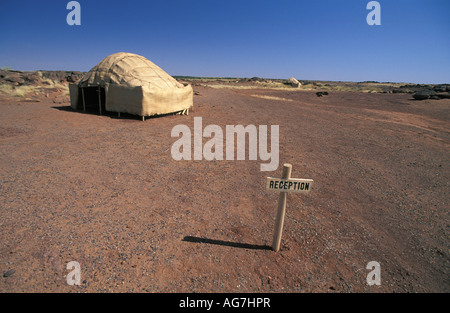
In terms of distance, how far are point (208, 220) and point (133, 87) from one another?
9286mm

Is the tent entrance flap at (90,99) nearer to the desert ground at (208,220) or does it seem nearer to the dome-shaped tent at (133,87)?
the dome-shaped tent at (133,87)

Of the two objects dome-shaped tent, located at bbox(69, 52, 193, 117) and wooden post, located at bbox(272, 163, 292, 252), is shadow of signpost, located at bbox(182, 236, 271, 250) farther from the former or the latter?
dome-shaped tent, located at bbox(69, 52, 193, 117)

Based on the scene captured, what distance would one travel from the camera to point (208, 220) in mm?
4016

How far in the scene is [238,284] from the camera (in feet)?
9.25

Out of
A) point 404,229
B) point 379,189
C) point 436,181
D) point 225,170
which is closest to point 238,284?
point 404,229

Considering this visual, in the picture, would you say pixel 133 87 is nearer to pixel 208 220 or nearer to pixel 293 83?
pixel 208 220

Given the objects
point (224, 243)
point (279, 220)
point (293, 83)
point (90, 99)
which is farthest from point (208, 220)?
point (293, 83)

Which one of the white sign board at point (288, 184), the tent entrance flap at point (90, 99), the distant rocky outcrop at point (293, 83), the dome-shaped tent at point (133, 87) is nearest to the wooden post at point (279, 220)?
the white sign board at point (288, 184)

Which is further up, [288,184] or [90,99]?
[90,99]

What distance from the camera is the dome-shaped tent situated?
11258 mm

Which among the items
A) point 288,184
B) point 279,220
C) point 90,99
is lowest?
point 279,220

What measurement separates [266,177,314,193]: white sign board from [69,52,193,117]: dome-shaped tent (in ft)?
31.7
